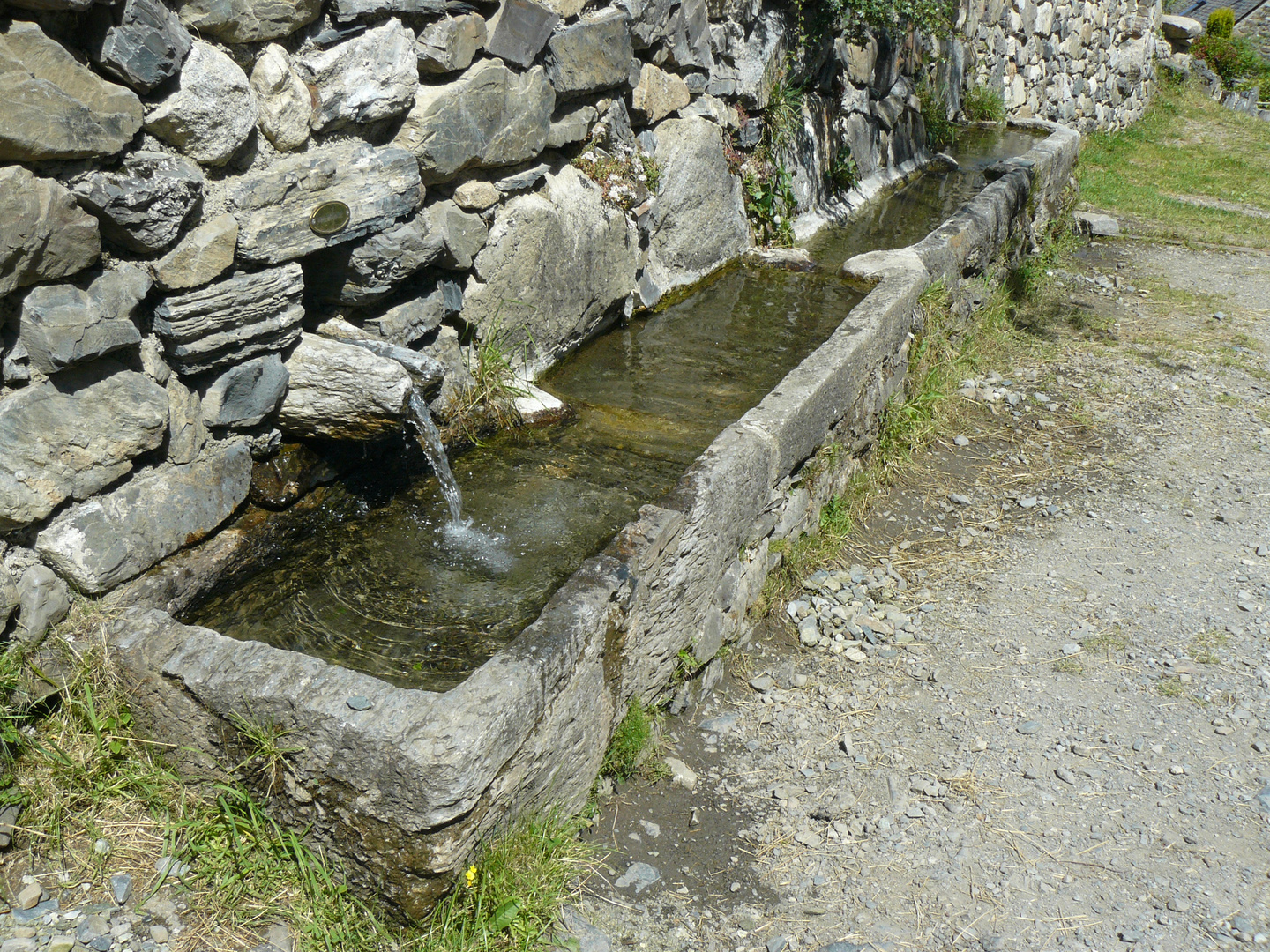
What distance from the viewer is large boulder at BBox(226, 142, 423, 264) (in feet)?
7.63

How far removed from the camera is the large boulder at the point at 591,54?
3.32 meters

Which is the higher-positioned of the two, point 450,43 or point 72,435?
point 450,43

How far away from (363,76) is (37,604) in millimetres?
1497

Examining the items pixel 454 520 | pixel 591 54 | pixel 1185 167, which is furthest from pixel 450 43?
pixel 1185 167

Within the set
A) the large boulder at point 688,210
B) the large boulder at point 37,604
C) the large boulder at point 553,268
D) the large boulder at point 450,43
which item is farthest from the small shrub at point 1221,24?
the large boulder at point 37,604

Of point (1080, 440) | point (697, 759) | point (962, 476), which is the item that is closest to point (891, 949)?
point (697, 759)

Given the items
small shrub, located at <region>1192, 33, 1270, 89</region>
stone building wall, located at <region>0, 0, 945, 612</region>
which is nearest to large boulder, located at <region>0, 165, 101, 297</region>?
stone building wall, located at <region>0, 0, 945, 612</region>

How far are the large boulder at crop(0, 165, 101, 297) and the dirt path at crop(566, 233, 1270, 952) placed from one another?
5.46 feet

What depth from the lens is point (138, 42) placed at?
6.52 ft

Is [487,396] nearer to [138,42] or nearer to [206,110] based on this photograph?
[206,110]

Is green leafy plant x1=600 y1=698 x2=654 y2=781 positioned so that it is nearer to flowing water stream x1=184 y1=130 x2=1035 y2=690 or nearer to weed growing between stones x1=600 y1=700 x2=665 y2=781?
weed growing between stones x1=600 y1=700 x2=665 y2=781

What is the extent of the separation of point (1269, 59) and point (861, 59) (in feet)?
39.2

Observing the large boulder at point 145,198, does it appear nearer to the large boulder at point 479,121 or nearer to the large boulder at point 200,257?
the large boulder at point 200,257

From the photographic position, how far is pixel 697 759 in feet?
8.35
